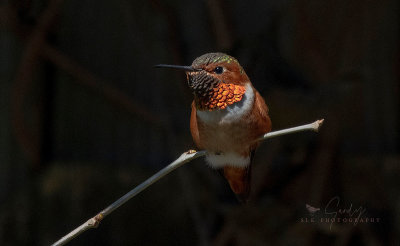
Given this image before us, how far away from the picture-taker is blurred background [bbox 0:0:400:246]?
3.06 metres

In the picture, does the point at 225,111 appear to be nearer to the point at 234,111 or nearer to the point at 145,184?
the point at 234,111

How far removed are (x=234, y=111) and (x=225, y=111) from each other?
0.03 metres

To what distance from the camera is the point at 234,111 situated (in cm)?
140

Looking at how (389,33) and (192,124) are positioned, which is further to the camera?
(389,33)

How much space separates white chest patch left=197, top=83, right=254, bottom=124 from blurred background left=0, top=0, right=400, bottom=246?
4.46 ft

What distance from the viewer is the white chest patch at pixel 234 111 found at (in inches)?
55.1

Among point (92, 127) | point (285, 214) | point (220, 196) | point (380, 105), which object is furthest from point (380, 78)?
point (92, 127)

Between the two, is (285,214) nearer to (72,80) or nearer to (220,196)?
(220,196)

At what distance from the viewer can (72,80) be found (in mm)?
3453

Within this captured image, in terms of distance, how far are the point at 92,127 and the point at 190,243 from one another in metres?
0.98
